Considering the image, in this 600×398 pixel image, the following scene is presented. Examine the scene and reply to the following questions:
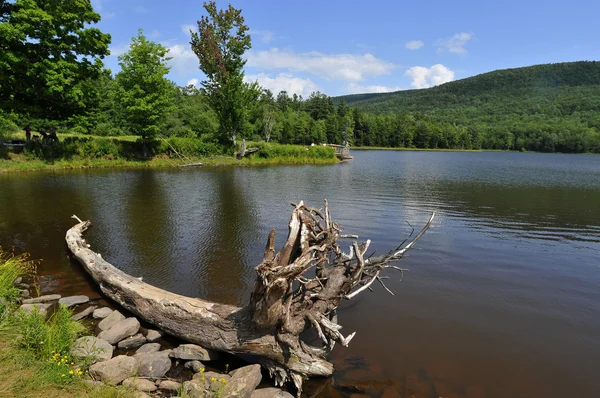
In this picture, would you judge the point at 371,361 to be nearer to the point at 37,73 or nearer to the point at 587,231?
the point at 587,231

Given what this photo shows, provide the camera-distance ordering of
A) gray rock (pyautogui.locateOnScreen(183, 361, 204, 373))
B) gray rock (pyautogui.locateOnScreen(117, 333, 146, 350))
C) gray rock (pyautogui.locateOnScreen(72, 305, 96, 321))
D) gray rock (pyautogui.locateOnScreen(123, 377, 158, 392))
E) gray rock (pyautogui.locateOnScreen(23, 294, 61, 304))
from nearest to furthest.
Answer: gray rock (pyautogui.locateOnScreen(123, 377, 158, 392)), gray rock (pyautogui.locateOnScreen(183, 361, 204, 373)), gray rock (pyautogui.locateOnScreen(117, 333, 146, 350)), gray rock (pyautogui.locateOnScreen(72, 305, 96, 321)), gray rock (pyautogui.locateOnScreen(23, 294, 61, 304))

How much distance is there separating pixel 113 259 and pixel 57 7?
1170 inches

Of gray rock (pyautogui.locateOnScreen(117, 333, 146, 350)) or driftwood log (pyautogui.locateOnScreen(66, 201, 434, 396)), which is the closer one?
driftwood log (pyautogui.locateOnScreen(66, 201, 434, 396))

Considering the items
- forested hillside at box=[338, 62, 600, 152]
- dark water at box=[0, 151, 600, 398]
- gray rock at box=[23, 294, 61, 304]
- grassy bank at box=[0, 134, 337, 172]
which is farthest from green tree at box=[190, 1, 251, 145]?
forested hillside at box=[338, 62, 600, 152]

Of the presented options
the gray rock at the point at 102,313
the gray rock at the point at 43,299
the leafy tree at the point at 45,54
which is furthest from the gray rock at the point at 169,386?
the leafy tree at the point at 45,54

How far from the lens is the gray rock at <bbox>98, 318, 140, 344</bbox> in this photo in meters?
6.81

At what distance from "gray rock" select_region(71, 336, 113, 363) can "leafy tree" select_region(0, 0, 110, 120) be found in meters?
30.7

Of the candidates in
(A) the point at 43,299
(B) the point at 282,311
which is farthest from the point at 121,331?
(B) the point at 282,311

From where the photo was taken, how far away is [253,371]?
229 inches

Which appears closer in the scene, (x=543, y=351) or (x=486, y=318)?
(x=543, y=351)

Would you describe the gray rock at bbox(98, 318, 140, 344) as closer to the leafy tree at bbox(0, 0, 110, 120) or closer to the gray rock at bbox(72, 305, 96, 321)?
the gray rock at bbox(72, 305, 96, 321)

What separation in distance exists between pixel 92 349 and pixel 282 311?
357cm

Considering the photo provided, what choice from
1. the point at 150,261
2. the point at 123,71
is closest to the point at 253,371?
the point at 150,261

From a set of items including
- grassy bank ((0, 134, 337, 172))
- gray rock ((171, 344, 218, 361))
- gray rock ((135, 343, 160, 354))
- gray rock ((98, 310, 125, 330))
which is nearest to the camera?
gray rock ((171, 344, 218, 361))
